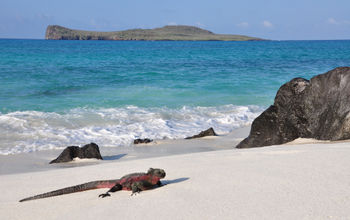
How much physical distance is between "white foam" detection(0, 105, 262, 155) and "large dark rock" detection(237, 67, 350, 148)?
3149 mm

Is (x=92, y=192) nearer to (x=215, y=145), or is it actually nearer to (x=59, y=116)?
(x=215, y=145)

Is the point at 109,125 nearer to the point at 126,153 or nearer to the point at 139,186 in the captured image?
the point at 126,153

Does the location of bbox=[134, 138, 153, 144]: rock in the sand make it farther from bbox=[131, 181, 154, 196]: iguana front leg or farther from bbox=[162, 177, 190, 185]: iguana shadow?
bbox=[131, 181, 154, 196]: iguana front leg

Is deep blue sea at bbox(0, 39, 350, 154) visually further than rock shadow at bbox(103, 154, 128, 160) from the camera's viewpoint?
Yes

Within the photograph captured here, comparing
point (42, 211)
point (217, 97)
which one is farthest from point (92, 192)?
point (217, 97)

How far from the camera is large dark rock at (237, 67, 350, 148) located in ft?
23.9

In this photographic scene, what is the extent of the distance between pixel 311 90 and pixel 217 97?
10.5 metres

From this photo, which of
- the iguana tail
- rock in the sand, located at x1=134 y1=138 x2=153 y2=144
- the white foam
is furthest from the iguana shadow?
the white foam

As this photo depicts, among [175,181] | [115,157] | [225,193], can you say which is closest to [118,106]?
[115,157]

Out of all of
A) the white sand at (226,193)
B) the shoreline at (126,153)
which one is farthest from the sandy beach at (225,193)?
the shoreline at (126,153)

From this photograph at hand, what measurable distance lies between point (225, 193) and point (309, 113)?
4604mm

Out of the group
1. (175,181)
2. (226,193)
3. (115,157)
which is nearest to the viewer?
(226,193)

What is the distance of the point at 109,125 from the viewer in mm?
12125

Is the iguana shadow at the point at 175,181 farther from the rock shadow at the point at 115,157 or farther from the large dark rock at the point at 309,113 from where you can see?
the rock shadow at the point at 115,157
